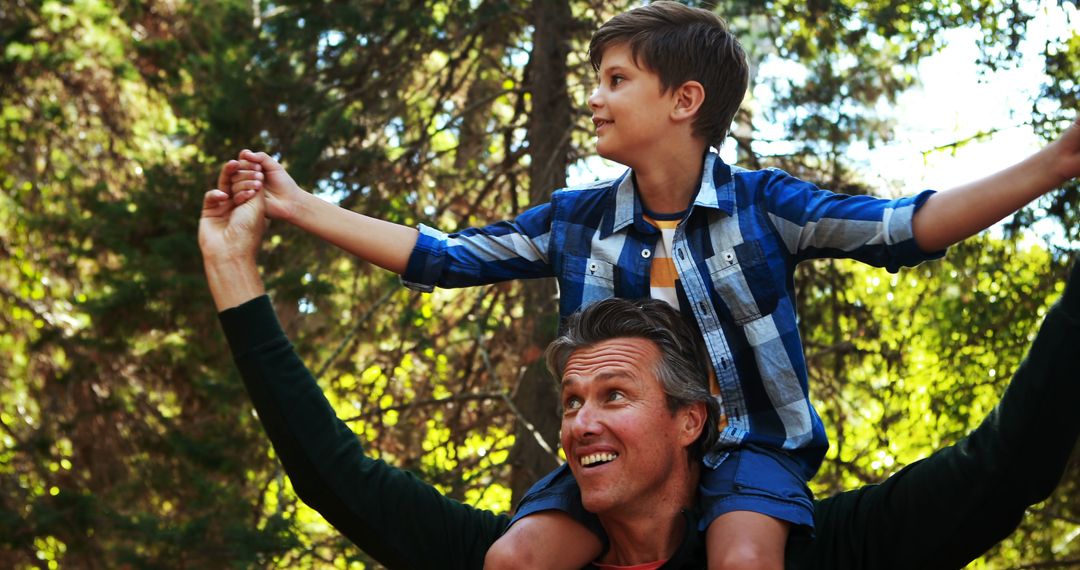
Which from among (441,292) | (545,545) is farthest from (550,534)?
(441,292)

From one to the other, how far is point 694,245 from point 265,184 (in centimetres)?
101

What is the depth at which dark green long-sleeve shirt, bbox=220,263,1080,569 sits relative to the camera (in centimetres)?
237

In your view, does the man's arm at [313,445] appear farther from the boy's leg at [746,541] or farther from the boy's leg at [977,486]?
the boy's leg at [977,486]

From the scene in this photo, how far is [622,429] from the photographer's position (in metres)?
2.87

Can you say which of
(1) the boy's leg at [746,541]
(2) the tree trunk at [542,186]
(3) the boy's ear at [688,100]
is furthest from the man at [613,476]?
(2) the tree trunk at [542,186]

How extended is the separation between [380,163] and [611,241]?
5.11 meters

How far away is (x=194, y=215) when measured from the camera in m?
8.42

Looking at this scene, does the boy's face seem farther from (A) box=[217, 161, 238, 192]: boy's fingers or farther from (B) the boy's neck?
(A) box=[217, 161, 238, 192]: boy's fingers

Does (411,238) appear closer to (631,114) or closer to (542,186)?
(631,114)

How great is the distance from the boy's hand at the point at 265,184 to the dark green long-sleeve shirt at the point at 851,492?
0.33 meters

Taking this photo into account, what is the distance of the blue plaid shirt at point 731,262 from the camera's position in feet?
9.63

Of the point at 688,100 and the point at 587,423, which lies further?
the point at 688,100

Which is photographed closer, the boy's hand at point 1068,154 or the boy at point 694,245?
the boy's hand at point 1068,154

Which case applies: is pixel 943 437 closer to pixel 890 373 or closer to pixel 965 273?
pixel 890 373
